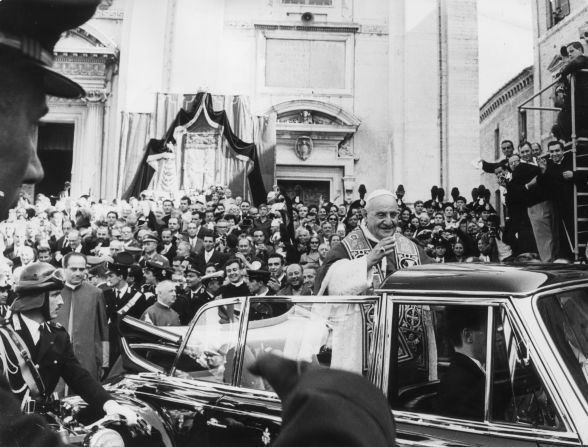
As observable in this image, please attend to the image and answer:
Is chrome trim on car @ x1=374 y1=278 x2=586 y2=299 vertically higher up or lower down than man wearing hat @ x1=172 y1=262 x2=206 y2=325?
higher up

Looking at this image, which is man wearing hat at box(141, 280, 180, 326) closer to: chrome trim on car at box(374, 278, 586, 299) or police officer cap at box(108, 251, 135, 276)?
police officer cap at box(108, 251, 135, 276)

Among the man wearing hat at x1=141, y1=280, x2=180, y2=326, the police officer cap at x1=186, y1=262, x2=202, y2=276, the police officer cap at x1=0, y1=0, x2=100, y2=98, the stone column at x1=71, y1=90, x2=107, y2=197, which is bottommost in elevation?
the man wearing hat at x1=141, y1=280, x2=180, y2=326

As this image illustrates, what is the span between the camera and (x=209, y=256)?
11.3m

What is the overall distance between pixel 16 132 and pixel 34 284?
2601 mm

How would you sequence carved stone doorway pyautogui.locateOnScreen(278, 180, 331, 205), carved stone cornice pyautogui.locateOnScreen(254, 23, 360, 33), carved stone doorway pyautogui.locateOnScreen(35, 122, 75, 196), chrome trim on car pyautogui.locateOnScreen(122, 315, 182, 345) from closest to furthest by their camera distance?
chrome trim on car pyautogui.locateOnScreen(122, 315, 182, 345), carved stone doorway pyautogui.locateOnScreen(278, 180, 331, 205), carved stone cornice pyautogui.locateOnScreen(254, 23, 360, 33), carved stone doorway pyautogui.locateOnScreen(35, 122, 75, 196)

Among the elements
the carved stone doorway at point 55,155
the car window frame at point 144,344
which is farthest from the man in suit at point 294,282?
the carved stone doorway at point 55,155

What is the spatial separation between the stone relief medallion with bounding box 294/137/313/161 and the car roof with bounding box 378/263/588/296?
23.4 metres

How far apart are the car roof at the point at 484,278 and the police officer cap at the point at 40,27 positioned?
216 centimetres

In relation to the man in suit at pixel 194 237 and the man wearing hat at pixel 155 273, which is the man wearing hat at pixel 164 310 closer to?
the man wearing hat at pixel 155 273

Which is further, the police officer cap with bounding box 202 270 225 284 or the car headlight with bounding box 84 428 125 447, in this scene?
the police officer cap with bounding box 202 270 225 284

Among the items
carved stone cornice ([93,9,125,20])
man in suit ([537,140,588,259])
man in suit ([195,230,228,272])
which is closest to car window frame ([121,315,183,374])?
man in suit ([195,230,228,272])

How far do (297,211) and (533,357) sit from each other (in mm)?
15387

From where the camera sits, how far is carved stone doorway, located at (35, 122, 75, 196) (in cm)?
3039

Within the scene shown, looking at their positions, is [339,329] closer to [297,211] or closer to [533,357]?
[533,357]
